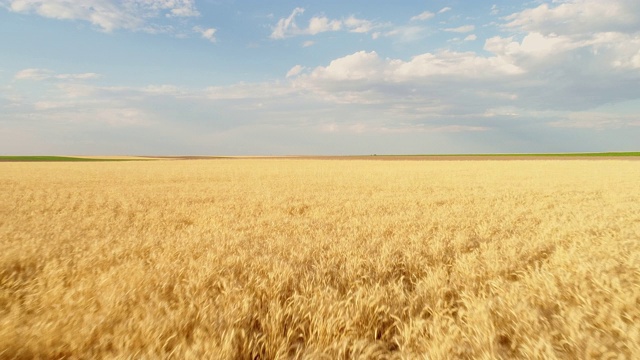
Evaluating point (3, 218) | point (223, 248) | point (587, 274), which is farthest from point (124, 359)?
point (3, 218)

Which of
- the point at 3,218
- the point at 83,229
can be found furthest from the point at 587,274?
the point at 3,218

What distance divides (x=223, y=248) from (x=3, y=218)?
22.7 feet

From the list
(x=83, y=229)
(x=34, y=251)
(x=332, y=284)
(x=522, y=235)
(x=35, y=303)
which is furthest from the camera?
(x=83, y=229)

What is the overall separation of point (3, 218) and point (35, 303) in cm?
697

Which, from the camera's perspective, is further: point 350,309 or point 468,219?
point 468,219

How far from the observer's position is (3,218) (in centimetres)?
829

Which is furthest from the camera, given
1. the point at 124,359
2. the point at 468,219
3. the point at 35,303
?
the point at 468,219

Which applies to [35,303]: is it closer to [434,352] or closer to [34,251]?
[34,251]

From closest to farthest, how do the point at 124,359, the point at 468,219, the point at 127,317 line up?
the point at 124,359 < the point at 127,317 < the point at 468,219

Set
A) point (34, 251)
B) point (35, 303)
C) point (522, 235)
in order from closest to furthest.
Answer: point (35, 303), point (34, 251), point (522, 235)

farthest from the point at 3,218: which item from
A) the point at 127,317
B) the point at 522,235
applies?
the point at 522,235

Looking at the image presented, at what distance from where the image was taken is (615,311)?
2871 mm

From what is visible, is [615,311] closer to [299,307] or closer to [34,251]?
[299,307]

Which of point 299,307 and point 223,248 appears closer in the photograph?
point 299,307
